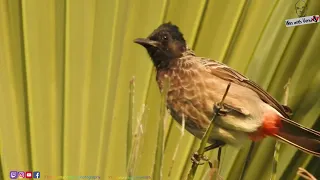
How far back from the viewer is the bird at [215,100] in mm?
1250

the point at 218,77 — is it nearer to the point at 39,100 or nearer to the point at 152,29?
the point at 152,29

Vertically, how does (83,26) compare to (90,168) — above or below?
above

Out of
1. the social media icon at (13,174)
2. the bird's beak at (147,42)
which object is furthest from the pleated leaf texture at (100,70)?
the bird's beak at (147,42)

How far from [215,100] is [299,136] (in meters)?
0.20

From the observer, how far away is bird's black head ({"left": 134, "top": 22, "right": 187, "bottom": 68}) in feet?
4.36

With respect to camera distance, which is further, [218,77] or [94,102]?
[94,102]

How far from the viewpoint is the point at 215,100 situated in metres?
1.29

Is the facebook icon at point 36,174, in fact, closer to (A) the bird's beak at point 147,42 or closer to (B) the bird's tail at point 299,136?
(A) the bird's beak at point 147,42

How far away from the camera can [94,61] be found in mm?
1467

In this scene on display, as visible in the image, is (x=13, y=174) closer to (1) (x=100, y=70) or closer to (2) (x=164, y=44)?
(1) (x=100, y=70)

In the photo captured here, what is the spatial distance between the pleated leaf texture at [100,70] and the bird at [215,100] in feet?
0.19

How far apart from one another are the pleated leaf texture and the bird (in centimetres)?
6

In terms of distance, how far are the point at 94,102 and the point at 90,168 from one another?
6.4 inches

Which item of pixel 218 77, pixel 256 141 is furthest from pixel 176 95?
pixel 256 141
